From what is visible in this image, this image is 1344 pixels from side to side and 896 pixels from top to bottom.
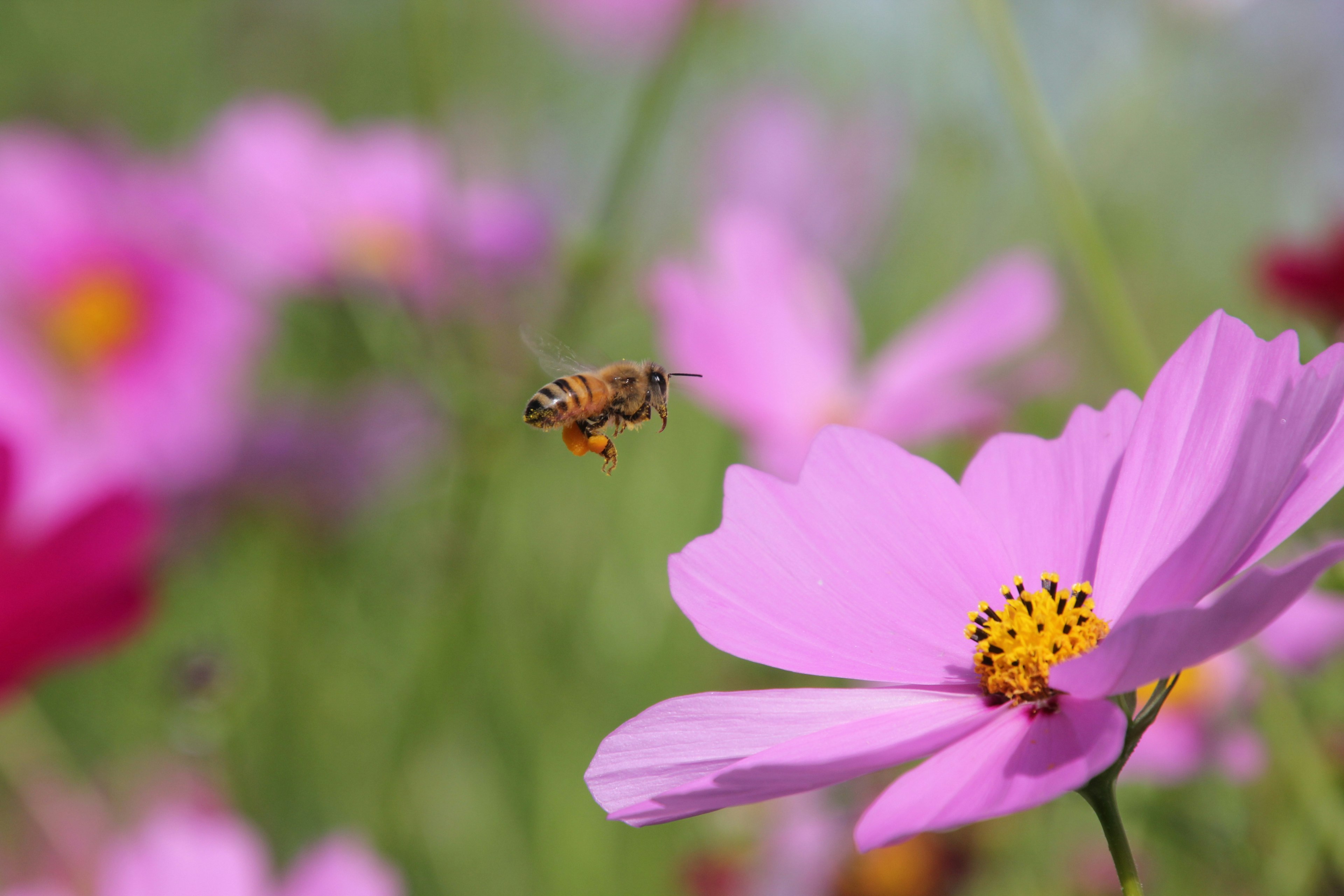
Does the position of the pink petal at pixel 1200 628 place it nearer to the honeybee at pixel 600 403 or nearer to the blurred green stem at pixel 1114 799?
the blurred green stem at pixel 1114 799

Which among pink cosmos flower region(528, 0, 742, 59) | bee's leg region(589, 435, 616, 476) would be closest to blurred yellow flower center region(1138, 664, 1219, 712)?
bee's leg region(589, 435, 616, 476)

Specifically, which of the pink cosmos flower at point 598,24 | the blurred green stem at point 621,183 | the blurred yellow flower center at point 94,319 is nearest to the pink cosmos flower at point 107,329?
the blurred yellow flower center at point 94,319

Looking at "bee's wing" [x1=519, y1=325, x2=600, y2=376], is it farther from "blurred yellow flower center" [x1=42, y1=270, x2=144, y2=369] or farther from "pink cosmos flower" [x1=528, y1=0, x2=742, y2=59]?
"pink cosmos flower" [x1=528, y1=0, x2=742, y2=59]

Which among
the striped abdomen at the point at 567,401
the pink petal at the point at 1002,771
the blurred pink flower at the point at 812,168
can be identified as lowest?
the pink petal at the point at 1002,771

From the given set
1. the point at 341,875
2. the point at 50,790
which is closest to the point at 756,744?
the point at 341,875

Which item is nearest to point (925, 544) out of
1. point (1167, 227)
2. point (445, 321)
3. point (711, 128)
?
point (445, 321)

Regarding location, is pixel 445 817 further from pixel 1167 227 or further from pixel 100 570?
pixel 1167 227
